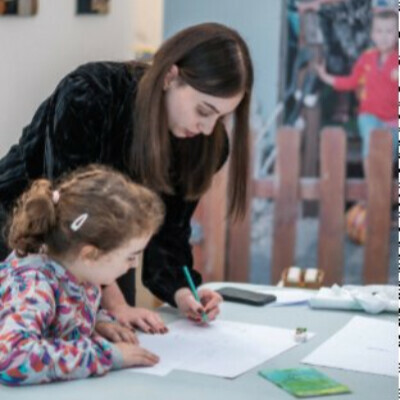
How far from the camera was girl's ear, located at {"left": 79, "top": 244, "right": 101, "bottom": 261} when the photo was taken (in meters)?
1.55

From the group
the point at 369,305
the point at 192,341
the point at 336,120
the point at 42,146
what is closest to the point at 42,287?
the point at 192,341

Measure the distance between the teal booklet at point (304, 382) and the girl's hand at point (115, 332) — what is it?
0.28 m

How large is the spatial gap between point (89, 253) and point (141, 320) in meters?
0.31

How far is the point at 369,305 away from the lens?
2033mm

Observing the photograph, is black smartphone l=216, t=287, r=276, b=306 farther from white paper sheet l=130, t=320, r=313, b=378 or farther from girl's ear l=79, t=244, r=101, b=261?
girl's ear l=79, t=244, r=101, b=261

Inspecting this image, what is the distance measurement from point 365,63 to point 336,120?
0.86ft

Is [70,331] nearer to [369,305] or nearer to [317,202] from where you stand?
[369,305]

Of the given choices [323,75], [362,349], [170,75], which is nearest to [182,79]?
[170,75]

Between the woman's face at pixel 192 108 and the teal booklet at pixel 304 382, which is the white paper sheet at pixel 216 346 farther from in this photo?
the woman's face at pixel 192 108

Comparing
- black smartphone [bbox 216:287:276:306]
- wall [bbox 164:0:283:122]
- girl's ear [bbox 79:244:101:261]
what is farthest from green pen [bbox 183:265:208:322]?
wall [bbox 164:0:283:122]

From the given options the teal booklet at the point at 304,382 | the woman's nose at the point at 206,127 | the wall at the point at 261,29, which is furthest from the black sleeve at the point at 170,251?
the wall at the point at 261,29

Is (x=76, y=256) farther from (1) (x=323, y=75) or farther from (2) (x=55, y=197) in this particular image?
(1) (x=323, y=75)

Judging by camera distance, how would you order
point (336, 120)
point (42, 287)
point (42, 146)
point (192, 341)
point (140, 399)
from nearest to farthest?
point (140, 399) < point (42, 287) < point (192, 341) < point (42, 146) < point (336, 120)

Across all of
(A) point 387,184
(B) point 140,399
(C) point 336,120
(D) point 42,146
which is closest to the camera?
(B) point 140,399
